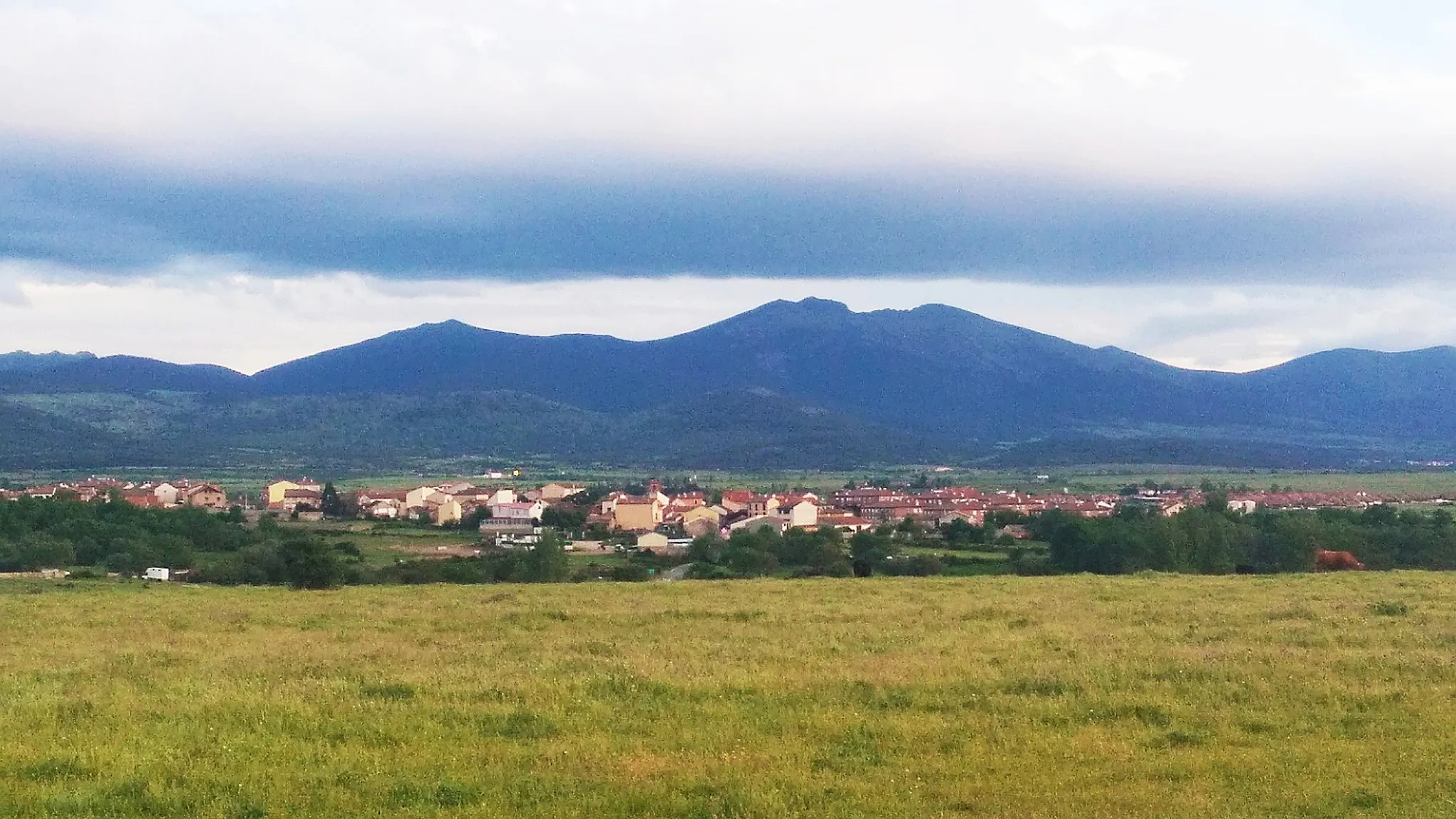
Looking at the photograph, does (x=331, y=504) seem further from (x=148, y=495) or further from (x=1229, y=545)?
(x=1229, y=545)

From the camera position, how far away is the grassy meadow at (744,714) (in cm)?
1124

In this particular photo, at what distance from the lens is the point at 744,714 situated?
1461cm

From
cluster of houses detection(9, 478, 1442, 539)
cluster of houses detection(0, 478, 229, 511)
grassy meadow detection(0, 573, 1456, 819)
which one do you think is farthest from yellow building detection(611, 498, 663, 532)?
grassy meadow detection(0, 573, 1456, 819)

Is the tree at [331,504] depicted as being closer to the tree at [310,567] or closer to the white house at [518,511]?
the white house at [518,511]

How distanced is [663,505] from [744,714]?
9491 centimetres

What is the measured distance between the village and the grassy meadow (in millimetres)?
55212

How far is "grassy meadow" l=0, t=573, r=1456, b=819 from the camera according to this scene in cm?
1124

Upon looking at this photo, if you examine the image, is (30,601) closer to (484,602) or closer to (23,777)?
(484,602)

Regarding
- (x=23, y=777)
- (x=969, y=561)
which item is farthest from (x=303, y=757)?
(x=969, y=561)

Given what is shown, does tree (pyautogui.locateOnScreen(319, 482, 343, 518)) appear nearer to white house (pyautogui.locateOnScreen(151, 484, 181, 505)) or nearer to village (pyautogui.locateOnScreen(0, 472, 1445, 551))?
village (pyautogui.locateOnScreen(0, 472, 1445, 551))

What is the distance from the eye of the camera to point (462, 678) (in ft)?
55.2

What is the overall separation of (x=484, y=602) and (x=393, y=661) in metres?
9.86

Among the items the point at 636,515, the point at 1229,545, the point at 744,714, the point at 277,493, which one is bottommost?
the point at 636,515

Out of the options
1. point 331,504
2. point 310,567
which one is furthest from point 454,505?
point 310,567
